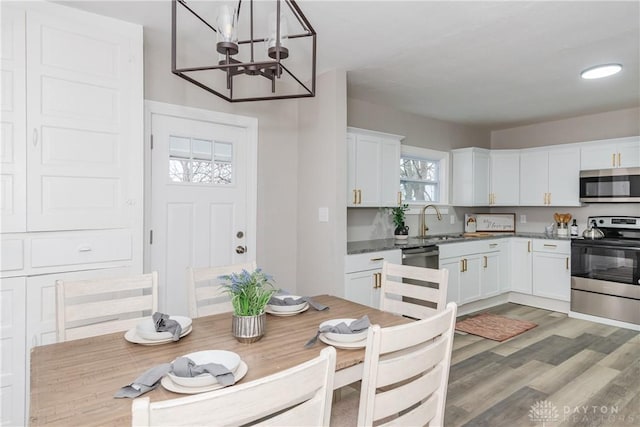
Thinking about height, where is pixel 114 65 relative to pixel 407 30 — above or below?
below

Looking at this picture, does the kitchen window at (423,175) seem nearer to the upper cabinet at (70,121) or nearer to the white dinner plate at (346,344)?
the upper cabinet at (70,121)

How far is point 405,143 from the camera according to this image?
4820 mm

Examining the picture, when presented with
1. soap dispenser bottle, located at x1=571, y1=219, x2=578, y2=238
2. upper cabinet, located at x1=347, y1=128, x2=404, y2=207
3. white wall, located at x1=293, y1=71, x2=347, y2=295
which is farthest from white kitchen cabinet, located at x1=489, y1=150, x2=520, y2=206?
white wall, located at x1=293, y1=71, x2=347, y2=295

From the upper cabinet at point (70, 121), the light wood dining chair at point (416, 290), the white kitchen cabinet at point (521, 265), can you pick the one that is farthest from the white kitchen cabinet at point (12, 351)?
the white kitchen cabinet at point (521, 265)

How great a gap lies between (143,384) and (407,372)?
80 cm

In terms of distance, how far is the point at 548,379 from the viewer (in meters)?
2.82

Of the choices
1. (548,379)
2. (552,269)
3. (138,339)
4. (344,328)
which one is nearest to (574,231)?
(552,269)

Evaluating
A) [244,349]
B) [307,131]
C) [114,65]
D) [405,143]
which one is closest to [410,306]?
[244,349]

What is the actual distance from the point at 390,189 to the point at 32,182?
10.4 feet

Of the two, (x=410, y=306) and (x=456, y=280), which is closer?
(x=410, y=306)

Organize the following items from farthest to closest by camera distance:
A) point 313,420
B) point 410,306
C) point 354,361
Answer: point 410,306 → point 354,361 → point 313,420

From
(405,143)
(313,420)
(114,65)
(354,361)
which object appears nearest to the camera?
(313,420)

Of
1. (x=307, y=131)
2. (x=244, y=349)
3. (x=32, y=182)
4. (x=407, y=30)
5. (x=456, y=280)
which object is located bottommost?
(x=456, y=280)

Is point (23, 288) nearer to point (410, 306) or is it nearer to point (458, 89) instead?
point (410, 306)
